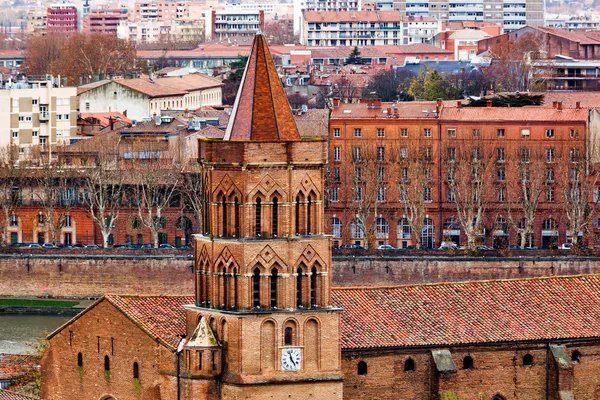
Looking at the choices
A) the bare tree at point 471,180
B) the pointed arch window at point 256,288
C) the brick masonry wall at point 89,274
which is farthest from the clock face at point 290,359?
the bare tree at point 471,180

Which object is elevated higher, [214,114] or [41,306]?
[214,114]

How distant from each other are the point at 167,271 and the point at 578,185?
64.3 ft

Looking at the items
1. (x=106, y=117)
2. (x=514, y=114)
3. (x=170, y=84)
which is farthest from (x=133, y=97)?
(x=514, y=114)

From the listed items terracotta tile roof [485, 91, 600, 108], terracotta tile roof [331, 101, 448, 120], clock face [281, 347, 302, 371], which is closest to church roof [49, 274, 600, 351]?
clock face [281, 347, 302, 371]

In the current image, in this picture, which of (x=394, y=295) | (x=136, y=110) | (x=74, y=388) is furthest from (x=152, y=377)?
(x=136, y=110)

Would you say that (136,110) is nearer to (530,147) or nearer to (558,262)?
(530,147)

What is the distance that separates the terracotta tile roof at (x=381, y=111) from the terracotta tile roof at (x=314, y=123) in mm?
1219

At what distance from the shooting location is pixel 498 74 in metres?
177

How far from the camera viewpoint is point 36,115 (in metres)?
148

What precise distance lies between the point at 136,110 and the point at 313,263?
10225cm

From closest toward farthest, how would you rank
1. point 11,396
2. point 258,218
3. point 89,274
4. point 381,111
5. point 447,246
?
1. point 258,218
2. point 11,396
3. point 89,274
4. point 447,246
5. point 381,111

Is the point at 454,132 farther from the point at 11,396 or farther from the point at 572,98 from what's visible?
the point at 11,396

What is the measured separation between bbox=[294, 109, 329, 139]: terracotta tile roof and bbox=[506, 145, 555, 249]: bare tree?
9.74m

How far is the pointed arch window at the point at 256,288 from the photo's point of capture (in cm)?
6391
